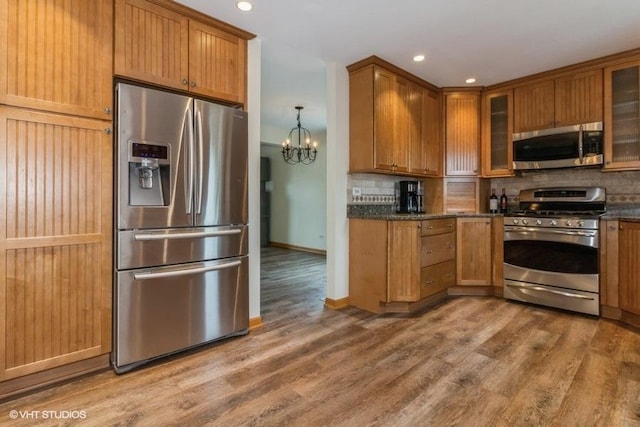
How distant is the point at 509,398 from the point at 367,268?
1644 mm

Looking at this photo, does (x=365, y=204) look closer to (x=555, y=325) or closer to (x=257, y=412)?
(x=555, y=325)

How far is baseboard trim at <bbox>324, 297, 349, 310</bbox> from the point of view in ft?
10.8

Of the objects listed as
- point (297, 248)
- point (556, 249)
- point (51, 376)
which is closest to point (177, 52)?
point (51, 376)

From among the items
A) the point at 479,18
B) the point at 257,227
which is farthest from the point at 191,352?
the point at 479,18

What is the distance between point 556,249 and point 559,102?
1.52 meters

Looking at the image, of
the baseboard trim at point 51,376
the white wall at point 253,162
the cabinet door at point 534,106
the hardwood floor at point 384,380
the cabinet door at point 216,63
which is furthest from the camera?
the cabinet door at point 534,106

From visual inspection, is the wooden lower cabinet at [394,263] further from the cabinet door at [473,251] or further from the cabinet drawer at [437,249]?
the cabinet door at [473,251]

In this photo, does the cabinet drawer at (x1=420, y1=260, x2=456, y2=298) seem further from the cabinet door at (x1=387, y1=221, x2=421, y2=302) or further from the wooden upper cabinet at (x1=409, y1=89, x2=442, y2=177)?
the wooden upper cabinet at (x1=409, y1=89, x2=442, y2=177)

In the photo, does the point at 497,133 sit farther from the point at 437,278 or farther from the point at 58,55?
the point at 58,55

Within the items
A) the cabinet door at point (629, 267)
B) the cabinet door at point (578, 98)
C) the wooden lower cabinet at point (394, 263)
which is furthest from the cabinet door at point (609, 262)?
the wooden lower cabinet at point (394, 263)

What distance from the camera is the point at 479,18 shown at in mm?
2443

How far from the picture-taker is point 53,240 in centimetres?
183

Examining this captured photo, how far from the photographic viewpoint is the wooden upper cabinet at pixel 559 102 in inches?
126

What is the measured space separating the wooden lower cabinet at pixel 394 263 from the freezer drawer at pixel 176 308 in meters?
1.22
